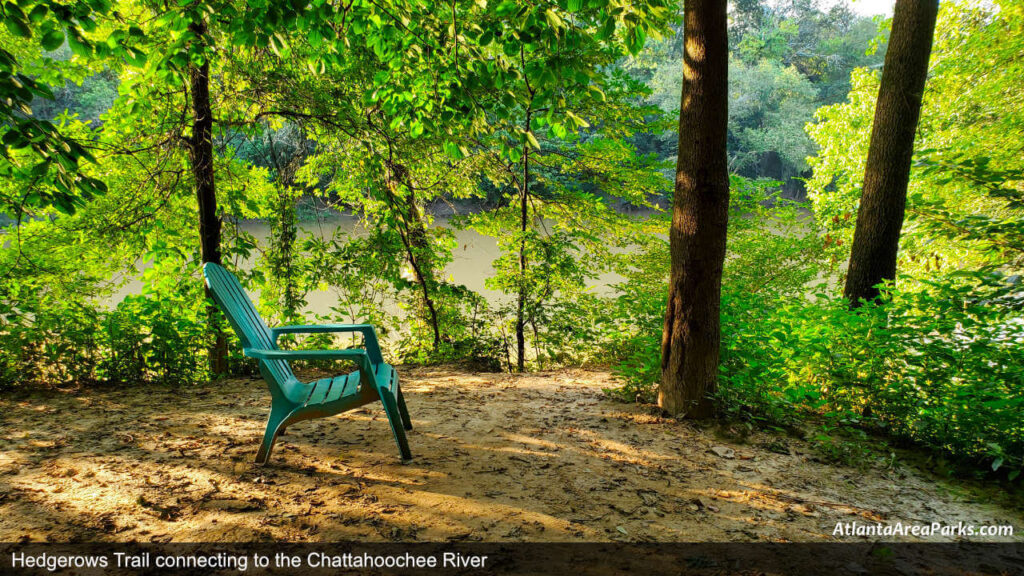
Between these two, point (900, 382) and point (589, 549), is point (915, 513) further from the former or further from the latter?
point (589, 549)

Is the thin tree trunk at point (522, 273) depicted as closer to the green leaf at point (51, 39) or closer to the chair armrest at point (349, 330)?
the chair armrest at point (349, 330)

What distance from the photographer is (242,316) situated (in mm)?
2523

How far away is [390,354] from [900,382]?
196 inches

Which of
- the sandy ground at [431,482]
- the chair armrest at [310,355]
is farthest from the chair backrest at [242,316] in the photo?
the sandy ground at [431,482]

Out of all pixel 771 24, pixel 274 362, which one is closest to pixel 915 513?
pixel 274 362

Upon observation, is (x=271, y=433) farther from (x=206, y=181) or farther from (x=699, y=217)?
(x=206, y=181)

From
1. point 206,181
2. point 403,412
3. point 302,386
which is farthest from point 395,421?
point 206,181

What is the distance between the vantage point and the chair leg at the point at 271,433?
2.28 metres

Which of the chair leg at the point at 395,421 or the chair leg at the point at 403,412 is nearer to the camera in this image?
the chair leg at the point at 395,421

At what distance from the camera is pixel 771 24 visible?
31.7m

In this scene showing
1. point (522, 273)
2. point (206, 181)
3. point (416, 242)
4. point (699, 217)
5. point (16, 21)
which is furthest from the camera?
point (416, 242)

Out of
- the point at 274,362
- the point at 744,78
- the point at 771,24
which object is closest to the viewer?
the point at 274,362

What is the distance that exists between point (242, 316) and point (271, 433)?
0.64m
